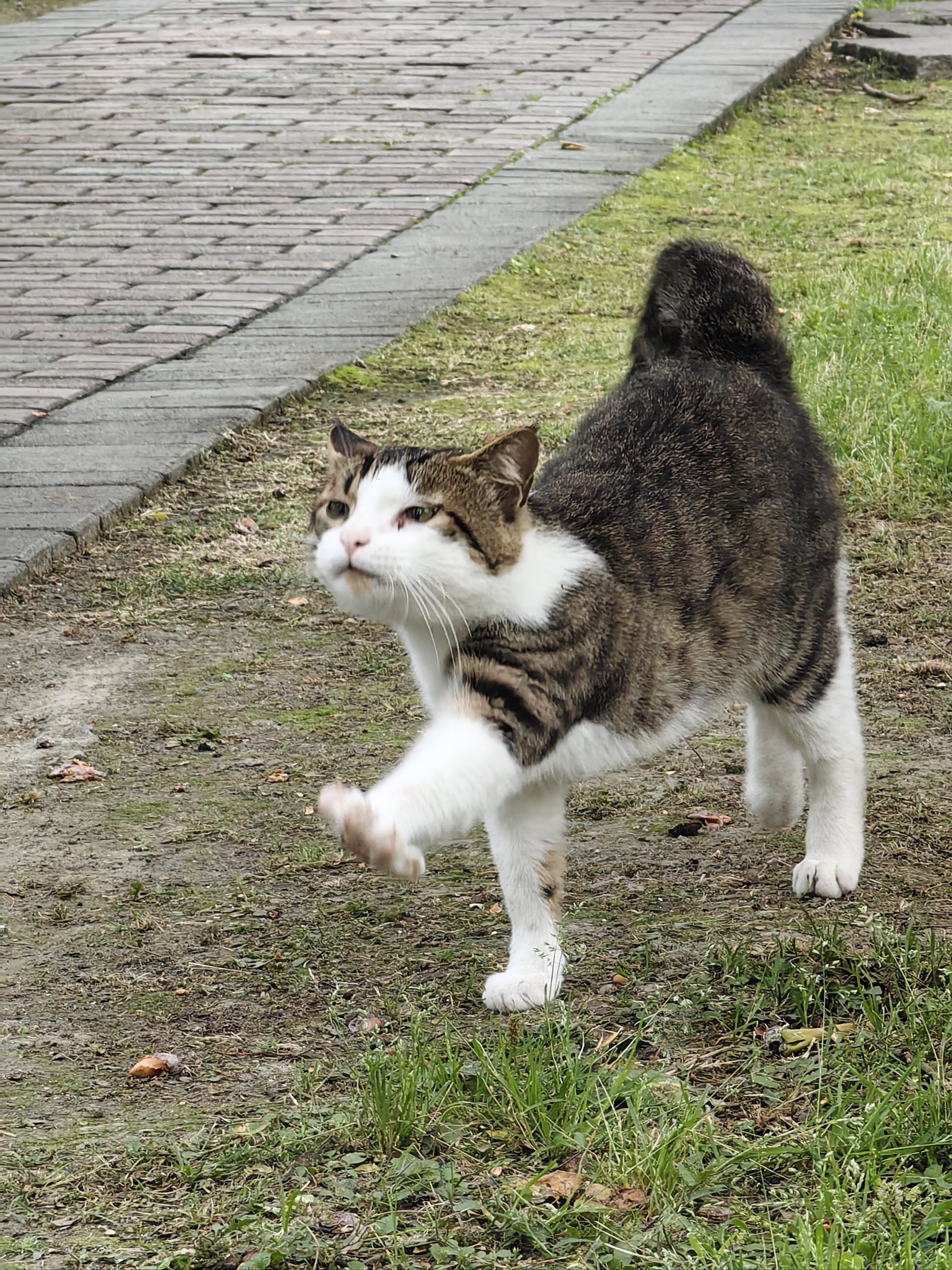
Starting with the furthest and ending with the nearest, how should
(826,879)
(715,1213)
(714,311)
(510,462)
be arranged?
(714,311) < (826,879) < (510,462) < (715,1213)

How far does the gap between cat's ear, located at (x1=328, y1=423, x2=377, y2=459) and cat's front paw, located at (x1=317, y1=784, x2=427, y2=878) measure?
660mm

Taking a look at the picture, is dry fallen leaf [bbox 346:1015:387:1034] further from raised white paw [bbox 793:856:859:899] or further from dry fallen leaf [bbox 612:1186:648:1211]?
raised white paw [bbox 793:856:859:899]

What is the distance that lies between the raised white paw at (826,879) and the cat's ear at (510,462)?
3.47ft

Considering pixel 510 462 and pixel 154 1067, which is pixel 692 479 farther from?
pixel 154 1067

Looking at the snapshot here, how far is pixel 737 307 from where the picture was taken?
345cm

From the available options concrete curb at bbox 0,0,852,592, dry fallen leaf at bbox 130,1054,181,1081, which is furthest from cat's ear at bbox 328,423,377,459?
concrete curb at bbox 0,0,852,592

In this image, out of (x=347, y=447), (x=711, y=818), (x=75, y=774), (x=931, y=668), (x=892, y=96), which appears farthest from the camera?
(x=892, y=96)

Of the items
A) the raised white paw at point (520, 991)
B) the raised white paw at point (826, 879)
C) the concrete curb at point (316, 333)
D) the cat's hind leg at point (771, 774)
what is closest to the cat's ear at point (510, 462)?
the raised white paw at point (520, 991)

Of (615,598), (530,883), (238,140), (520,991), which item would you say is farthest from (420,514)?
(238,140)

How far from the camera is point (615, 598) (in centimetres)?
292

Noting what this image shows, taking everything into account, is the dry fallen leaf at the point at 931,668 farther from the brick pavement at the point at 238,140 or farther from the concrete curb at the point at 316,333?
the brick pavement at the point at 238,140

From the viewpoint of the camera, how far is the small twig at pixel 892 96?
11.4 meters

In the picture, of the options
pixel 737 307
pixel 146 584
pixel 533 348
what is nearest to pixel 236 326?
pixel 533 348

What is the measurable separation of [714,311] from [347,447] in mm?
994
